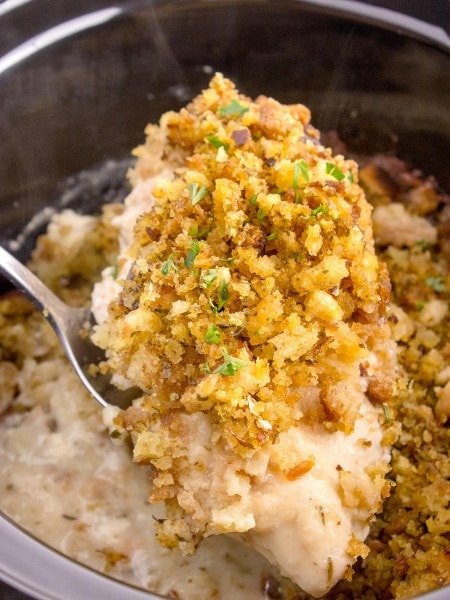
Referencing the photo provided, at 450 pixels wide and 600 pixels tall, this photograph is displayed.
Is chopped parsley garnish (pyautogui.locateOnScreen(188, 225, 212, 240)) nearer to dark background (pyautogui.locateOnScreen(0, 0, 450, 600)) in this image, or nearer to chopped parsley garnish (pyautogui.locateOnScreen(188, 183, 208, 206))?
chopped parsley garnish (pyautogui.locateOnScreen(188, 183, 208, 206))

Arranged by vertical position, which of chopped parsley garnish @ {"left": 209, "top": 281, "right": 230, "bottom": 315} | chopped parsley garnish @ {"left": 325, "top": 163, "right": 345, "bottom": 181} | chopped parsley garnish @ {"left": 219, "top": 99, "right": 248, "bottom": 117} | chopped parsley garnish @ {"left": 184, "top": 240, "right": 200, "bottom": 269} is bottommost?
chopped parsley garnish @ {"left": 209, "top": 281, "right": 230, "bottom": 315}

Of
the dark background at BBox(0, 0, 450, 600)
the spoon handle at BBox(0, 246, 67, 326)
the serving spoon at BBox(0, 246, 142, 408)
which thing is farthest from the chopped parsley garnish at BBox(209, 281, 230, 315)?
the dark background at BBox(0, 0, 450, 600)

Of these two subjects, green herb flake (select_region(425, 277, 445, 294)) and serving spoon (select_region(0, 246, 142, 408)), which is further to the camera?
green herb flake (select_region(425, 277, 445, 294))

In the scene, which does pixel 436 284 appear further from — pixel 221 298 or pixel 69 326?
pixel 69 326

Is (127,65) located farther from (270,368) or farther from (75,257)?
(270,368)

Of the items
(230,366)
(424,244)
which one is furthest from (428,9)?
(230,366)

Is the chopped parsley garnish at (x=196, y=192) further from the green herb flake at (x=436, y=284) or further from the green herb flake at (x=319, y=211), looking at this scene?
the green herb flake at (x=436, y=284)

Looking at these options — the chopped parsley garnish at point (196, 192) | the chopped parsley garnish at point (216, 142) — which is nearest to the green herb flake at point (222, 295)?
the chopped parsley garnish at point (196, 192)

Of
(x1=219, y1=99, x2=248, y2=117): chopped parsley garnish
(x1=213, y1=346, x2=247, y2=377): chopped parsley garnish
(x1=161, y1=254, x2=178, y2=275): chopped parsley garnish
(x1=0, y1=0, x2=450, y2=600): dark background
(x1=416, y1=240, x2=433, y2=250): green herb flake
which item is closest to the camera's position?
(x1=213, y1=346, x2=247, y2=377): chopped parsley garnish
